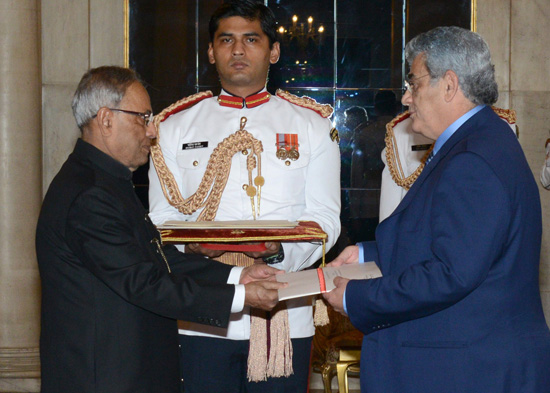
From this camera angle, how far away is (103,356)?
2414 millimetres

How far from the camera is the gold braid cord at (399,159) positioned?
4088 mm

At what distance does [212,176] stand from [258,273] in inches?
19.8

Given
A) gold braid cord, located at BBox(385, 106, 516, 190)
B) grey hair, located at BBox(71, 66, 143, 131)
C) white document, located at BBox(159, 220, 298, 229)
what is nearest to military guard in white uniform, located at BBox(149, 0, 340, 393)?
white document, located at BBox(159, 220, 298, 229)

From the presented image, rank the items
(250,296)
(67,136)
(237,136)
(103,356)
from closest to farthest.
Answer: (103,356) → (250,296) → (237,136) → (67,136)

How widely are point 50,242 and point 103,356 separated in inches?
16.1

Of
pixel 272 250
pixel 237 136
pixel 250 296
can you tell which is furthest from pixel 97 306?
pixel 237 136

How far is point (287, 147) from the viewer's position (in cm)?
325

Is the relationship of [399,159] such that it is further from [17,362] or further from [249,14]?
[17,362]

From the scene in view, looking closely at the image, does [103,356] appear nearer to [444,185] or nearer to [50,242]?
[50,242]

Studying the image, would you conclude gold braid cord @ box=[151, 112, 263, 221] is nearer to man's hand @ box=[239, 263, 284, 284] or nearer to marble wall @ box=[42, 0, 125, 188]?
man's hand @ box=[239, 263, 284, 284]

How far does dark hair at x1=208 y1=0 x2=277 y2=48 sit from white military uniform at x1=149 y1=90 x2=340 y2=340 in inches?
12.2

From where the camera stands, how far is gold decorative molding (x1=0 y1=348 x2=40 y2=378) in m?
5.16

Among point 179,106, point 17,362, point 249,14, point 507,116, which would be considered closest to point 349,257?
point 179,106

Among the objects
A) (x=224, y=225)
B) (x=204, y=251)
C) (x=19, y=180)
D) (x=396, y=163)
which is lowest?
(x=204, y=251)
